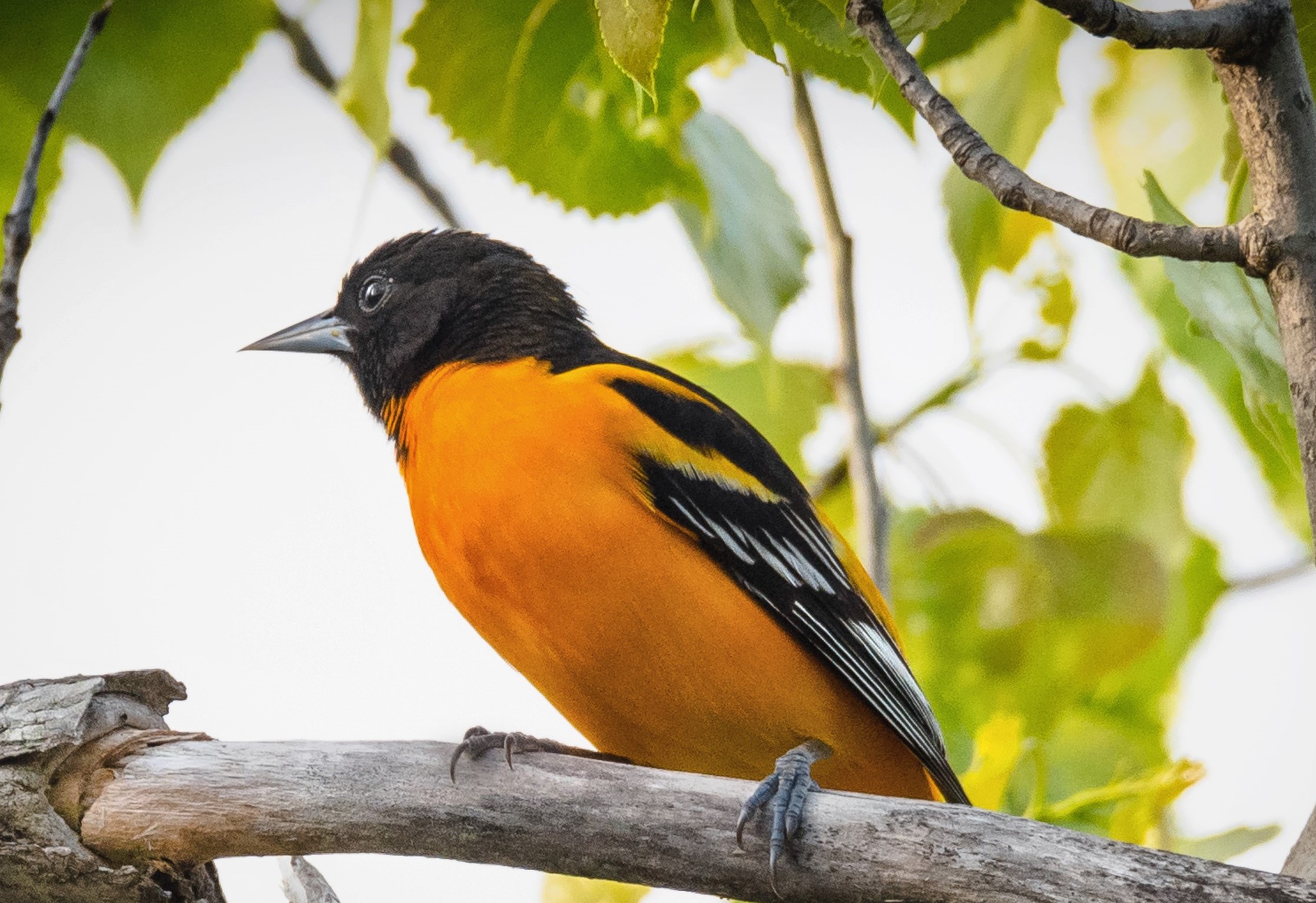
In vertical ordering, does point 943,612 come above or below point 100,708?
above

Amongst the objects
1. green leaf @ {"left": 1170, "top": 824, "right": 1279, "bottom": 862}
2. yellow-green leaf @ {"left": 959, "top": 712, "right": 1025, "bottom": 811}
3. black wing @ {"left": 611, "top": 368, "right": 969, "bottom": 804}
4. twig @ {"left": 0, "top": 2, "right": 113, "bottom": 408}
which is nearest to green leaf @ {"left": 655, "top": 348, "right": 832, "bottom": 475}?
black wing @ {"left": 611, "top": 368, "right": 969, "bottom": 804}

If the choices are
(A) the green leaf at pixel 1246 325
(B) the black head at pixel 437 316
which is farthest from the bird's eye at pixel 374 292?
(A) the green leaf at pixel 1246 325

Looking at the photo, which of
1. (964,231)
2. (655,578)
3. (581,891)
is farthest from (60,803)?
(964,231)

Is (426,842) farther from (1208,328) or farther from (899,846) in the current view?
(1208,328)

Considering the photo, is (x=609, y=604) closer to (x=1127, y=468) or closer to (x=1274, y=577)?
(x=1127, y=468)

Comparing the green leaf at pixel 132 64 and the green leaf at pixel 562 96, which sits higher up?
the green leaf at pixel 562 96

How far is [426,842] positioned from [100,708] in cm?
65

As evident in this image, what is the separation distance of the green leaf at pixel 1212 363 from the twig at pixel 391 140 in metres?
1.95

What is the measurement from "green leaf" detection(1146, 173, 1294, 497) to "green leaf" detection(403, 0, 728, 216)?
2.97ft

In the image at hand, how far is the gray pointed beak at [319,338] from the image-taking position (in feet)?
12.2

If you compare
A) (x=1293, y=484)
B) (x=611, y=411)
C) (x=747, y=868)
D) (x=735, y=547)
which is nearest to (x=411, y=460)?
(x=611, y=411)

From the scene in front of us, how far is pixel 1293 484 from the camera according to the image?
10.7 ft

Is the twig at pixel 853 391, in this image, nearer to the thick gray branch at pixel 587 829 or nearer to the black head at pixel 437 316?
the black head at pixel 437 316

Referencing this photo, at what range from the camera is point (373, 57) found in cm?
223
